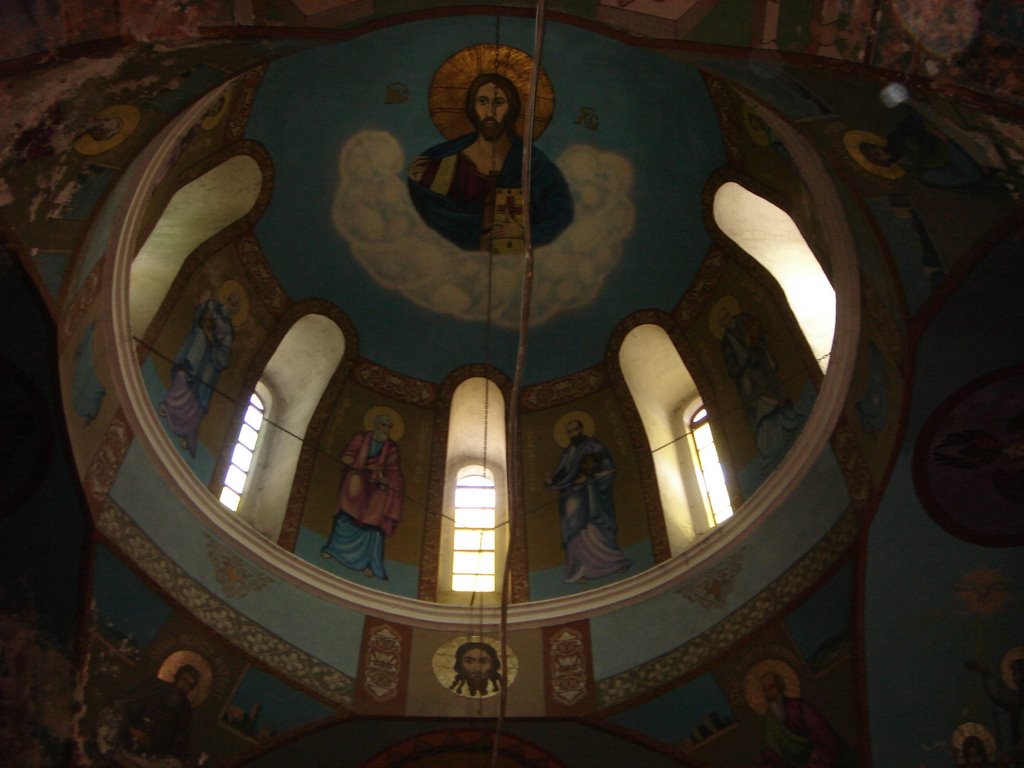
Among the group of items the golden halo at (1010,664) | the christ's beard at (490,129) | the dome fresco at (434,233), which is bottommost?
the golden halo at (1010,664)

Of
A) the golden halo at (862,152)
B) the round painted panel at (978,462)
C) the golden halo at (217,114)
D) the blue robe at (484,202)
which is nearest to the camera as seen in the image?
the golden halo at (862,152)

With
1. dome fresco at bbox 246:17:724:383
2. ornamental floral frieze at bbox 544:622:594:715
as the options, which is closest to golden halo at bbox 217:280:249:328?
dome fresco at bbox 246:17:724:383

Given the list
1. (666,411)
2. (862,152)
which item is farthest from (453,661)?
(862,152)

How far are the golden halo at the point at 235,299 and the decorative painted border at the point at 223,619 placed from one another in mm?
2967

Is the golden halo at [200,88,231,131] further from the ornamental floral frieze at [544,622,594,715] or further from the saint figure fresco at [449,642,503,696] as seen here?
the ornamental floral frieze at [544,622,594,715]

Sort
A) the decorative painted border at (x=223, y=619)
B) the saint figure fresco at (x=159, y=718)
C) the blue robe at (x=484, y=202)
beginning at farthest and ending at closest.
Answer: the blue robe at (x=484, y=202), the decorative painted border at (x=223, y=619), the saint figure fresco at (x=159, y=718)

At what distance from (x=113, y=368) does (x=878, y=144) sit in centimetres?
613

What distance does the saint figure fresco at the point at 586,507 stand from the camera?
11688mm

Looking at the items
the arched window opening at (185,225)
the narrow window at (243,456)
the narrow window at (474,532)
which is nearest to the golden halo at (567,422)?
the narrow window at (474,532)

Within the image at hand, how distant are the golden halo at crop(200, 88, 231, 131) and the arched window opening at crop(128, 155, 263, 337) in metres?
0.76

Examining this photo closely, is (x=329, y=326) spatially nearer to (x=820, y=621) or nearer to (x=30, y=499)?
(x=30, y=499)

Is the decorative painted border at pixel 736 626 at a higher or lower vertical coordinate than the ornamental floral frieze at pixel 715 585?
lower

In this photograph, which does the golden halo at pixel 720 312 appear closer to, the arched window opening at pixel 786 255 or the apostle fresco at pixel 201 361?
the arched window opening at pixel 786 255

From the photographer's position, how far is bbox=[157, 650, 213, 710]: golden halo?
989cm
